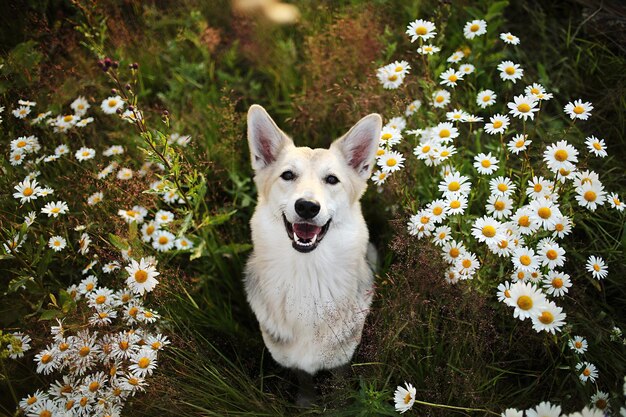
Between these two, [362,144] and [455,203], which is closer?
[455,203]

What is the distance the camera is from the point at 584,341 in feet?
7.53

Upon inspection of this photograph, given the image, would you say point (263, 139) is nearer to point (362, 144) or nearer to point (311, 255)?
point (362, 144)

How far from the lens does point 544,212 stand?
229 centimetres

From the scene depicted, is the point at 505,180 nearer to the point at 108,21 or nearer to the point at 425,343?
the point at 425,343

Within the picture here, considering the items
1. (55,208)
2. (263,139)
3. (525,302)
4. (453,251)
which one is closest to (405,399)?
(525,302)

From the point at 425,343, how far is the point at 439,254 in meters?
0.55

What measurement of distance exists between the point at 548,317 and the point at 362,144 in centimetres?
146

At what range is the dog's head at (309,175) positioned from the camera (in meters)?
2.45

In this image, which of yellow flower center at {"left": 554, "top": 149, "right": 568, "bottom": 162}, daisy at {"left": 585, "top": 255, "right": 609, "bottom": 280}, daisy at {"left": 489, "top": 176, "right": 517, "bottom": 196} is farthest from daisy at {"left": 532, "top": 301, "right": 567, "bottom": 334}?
yellow flower center at {"left": 554, "top": 149, "right": 568, "bottom": 162}

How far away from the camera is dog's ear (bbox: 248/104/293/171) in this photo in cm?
269

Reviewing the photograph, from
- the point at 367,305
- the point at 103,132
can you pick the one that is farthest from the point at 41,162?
the point at 367,305

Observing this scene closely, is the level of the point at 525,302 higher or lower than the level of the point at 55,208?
lower

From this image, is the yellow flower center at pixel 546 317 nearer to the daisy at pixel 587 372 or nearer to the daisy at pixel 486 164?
the daisy at pixel 587 372

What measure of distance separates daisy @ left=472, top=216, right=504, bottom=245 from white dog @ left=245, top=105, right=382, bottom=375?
748mm
